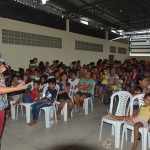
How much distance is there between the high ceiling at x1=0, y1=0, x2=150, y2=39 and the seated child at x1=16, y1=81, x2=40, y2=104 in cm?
385

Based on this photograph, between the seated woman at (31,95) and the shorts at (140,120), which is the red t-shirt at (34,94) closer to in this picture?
the seated woman at (31,95)

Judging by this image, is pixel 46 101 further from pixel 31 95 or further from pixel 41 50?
pixel 41 50

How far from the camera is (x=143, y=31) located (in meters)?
14.1

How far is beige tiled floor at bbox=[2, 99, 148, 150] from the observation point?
317 centimetres

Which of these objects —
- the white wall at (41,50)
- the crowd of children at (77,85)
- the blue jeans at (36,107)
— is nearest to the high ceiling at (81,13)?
the white wall at (41,50)

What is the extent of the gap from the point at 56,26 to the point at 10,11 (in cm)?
276

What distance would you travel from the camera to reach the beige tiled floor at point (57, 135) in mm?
3171

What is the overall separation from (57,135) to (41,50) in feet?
19.2

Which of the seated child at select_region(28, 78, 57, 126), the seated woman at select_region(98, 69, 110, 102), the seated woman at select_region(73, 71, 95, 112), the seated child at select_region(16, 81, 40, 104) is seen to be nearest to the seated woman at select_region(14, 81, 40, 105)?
the seated child at select_region(16, 81, 40, 104)

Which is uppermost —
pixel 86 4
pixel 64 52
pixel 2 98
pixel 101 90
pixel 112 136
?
pixel 86 4

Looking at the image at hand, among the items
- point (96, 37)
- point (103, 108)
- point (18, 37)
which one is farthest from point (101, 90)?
point (96, 37)

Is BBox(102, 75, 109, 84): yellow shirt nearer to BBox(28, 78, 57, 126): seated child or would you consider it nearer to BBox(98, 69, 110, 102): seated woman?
BBox(98, 69, 110, 102): seated woman

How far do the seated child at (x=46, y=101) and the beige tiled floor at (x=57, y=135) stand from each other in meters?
0.19

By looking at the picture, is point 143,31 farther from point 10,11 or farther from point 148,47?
point 10,11
